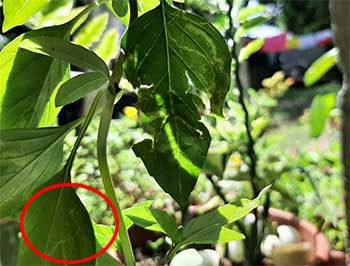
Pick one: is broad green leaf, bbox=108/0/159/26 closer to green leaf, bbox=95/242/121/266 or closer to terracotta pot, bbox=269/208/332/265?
green leaf, bbox=95/242/121/266

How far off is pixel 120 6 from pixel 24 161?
0.08m

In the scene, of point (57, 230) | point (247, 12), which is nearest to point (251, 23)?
point (247, 12)

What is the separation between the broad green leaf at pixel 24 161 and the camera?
25cm

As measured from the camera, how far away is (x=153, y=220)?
0.89 ft

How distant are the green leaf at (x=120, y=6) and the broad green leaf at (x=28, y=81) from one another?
0.5 inches

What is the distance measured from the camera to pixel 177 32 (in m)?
0.24

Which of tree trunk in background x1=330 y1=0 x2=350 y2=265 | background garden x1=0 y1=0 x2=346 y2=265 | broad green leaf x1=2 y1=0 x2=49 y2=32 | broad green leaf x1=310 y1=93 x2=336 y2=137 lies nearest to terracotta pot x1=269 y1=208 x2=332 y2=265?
background garden x1=0 y1=0 x2=346 y2=265

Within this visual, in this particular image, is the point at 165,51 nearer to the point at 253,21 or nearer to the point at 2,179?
the point at 2,179

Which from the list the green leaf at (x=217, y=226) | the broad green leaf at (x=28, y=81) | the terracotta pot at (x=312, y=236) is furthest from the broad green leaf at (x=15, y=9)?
the terracotta pot at (x=312, y=236)

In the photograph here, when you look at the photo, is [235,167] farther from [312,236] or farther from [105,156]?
[105,156]

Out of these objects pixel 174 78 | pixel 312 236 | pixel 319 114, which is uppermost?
pixel 174 78

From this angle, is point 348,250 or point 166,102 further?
point 348,250

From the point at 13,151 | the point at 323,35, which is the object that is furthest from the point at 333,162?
the point at 323,35

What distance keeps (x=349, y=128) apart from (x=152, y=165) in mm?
117
